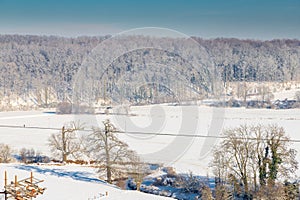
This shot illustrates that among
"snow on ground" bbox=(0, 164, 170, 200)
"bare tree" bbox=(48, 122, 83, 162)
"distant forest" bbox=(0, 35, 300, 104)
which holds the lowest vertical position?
"snow on ground" bbox=(0, 164, 170, 200)

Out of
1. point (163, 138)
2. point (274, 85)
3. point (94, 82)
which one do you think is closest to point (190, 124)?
point (163, 138)

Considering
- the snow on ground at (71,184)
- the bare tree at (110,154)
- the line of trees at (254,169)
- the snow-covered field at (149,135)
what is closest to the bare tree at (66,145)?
the snow-covered field at (149,135)

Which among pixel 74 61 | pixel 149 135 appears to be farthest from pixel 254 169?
pixel 74 61

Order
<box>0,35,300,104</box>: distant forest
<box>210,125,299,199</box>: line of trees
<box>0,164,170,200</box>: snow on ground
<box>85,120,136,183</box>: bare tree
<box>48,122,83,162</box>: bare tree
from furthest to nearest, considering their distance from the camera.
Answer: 1. <box>0,35,300,104</box>: distant forest
2. <box>48,122,83,162</box>: bare tree
3. <box>85,120,136,183</box>: bare tree
4. <box>210,125,299,199</box>: line of trees
5. <box>0,164,170,200</box>: snow on ground

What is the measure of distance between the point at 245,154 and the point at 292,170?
162 cm

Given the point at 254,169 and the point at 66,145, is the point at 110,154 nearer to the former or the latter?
the point at 254,169

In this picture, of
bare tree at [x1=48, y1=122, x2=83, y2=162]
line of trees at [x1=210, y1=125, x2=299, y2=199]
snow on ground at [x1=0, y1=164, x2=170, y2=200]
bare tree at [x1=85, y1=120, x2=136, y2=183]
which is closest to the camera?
snow on ground at [x1=0, y1=164, x2=170, y2=200]

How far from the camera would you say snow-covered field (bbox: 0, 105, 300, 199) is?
11.7 meters

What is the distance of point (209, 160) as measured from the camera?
15.9m

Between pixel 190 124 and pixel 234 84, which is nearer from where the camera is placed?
pixel 190 124

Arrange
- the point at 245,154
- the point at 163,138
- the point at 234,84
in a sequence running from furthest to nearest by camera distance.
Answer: the point at 234,84, the point at 163,138, the point at 245,154

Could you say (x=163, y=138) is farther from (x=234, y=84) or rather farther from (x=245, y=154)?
(x=234, y=84)

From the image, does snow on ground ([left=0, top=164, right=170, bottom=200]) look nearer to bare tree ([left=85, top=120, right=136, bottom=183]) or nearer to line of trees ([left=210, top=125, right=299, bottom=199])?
bare tree ([left=85, top=120, right=136, bottom=183])

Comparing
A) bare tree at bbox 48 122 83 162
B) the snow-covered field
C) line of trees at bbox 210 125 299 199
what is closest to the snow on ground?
the snow-covered field
